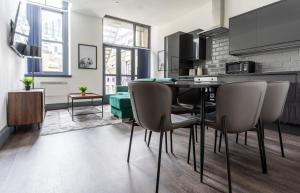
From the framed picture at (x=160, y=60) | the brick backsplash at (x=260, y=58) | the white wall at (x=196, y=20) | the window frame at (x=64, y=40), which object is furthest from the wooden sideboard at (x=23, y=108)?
the framed picture at (x=160, y=60)

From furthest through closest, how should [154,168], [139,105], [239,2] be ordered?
[239,2]
[154,168]
[139,105]

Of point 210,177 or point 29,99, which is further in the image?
point 29,99

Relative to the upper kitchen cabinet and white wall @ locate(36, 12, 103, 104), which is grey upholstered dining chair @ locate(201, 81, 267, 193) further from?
white wall @ locate(36, 12, 103, 104)

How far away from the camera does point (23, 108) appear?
2.64 meters

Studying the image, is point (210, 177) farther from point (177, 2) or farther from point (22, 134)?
point (177, 2)

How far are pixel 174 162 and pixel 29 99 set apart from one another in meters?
2.39

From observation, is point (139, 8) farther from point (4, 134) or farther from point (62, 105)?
point (4, 134)

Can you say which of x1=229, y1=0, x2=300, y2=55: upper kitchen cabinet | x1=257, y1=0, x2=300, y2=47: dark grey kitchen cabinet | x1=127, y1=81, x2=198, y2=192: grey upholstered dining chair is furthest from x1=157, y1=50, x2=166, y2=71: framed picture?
x1=127, y1=81, x2=198, y2=192: grey upholstered dining chair

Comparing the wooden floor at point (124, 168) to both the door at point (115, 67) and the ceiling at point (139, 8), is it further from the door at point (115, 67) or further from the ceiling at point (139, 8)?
the door at point (115, 67)

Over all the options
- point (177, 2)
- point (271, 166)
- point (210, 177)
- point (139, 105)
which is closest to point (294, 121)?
→ point (271, 166)

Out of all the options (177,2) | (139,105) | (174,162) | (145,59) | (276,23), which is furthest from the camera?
(145,59)

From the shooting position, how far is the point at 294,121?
267cm

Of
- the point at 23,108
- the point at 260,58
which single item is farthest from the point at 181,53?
the point at 23,108

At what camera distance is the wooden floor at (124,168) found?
4.17ft
